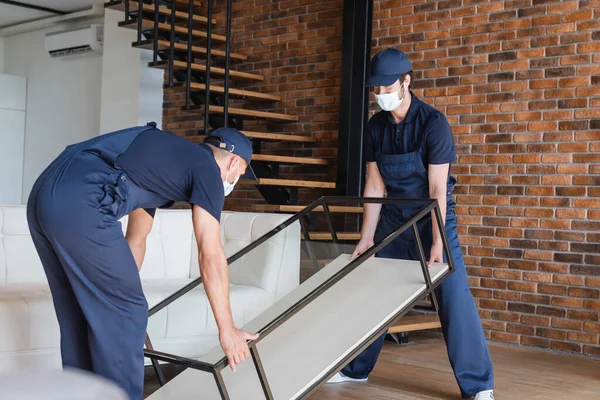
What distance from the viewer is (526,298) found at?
4598 mm

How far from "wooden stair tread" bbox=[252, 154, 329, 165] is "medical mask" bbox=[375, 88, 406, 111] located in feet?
6.86

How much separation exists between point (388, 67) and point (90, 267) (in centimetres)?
146

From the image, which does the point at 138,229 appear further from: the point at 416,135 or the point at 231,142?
the point at 416,135

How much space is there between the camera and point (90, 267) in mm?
2008

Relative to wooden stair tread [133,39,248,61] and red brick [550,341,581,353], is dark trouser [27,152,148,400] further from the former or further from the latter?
wooden stair tread [133,39,248,61]

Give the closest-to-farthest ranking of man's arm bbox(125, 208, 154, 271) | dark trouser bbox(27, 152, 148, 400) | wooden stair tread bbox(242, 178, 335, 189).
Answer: dark trouser bbox(27, 152, 148, 400), man's arm bbox(125, 208, 154, 271), wooden stair tread bbox(242, 178, 335, 189)

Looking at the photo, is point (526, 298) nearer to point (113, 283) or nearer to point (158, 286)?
point (158, 286)

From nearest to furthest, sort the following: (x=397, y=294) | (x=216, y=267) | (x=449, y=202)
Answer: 1. (x=216, y=267)
2. (x=397, y=294)
3. (x=449, y=202)

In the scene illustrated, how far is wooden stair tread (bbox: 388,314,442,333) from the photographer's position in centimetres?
444

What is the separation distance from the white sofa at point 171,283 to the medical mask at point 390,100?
0.59 meters

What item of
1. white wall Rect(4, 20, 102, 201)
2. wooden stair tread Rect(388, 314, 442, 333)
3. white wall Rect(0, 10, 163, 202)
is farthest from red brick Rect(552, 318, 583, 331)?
white wall Rect(4, 20, 102, 201)

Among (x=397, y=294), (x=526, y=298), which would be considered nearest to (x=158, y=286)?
(x=397, y=294)

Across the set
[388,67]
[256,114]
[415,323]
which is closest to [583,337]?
[415,323]

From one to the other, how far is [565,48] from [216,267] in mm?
3197
